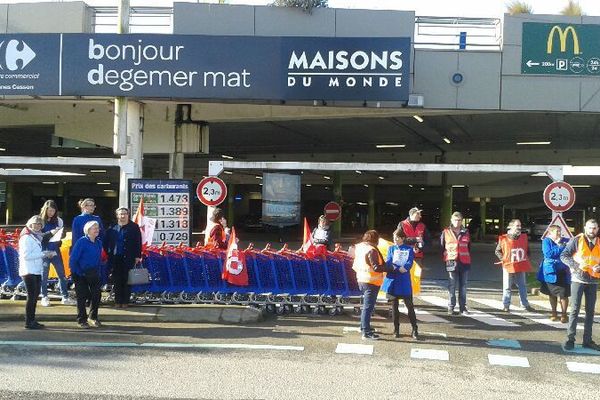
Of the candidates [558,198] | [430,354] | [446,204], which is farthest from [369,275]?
[446,204]

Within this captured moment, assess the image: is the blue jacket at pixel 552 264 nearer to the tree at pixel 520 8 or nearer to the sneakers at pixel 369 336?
the sneakers at pixel 369 336

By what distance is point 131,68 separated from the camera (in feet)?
46.2

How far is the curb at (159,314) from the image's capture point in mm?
9711

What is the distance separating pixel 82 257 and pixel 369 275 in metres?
4.26

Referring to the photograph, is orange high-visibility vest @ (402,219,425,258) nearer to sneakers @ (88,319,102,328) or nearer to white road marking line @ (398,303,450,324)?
white road marking line @ (398,303,450,324)

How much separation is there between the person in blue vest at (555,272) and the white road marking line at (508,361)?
9.68ft

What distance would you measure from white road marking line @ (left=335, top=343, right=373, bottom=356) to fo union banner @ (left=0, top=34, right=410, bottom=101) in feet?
23.0

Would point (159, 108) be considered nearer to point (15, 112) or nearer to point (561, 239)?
point (15, 112)

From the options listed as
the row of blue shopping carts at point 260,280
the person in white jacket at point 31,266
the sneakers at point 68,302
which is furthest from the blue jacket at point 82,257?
the sneakers at point 68,302

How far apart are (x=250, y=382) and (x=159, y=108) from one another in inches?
450

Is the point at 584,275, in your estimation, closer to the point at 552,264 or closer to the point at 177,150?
the point at 552,264

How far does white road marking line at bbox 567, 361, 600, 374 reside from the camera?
736cm

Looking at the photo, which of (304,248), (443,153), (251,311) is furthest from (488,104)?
(443,153)

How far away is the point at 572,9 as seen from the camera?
50.3ft
